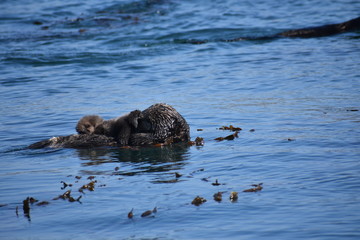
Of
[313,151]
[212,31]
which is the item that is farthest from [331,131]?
[212,31]

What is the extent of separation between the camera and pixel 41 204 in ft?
15.5

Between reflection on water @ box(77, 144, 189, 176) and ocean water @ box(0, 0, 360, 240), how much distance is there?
2 cm

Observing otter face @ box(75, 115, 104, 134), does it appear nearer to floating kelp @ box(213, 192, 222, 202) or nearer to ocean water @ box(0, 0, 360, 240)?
ocean water @ box(0, 0, 360, 240)

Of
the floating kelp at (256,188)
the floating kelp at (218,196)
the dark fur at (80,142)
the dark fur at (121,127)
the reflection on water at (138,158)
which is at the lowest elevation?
the floating kelp at (256,188)

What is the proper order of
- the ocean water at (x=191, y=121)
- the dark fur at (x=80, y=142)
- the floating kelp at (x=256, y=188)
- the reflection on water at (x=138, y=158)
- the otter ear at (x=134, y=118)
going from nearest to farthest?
the ocean water at (x=191, y=121) → the floating kelp at (x=256, y=188) → the reflection on water at (x=138, y=158) → the otter ear at (x=134, y=118) → the dark fur at (x=80, y=142)

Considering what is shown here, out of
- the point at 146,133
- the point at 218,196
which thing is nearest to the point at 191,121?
the point at 146,133

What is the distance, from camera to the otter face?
21.7 feet

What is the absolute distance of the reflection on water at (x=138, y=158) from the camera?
5.67m

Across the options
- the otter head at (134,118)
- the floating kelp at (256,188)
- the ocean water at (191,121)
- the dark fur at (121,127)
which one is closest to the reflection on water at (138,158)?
the ocean water at (191,121)

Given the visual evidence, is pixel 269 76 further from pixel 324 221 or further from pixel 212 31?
pixel 324 221

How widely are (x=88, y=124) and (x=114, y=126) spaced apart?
12.8 inches

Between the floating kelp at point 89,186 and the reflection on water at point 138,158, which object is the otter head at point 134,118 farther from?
the floating kelp at point 89,186

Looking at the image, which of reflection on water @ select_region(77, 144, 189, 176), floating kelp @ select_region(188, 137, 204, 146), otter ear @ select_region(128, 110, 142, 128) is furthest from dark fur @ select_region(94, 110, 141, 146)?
floating kelp @ select_region(188, 137, 204, 146)

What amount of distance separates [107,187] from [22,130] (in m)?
3.01
